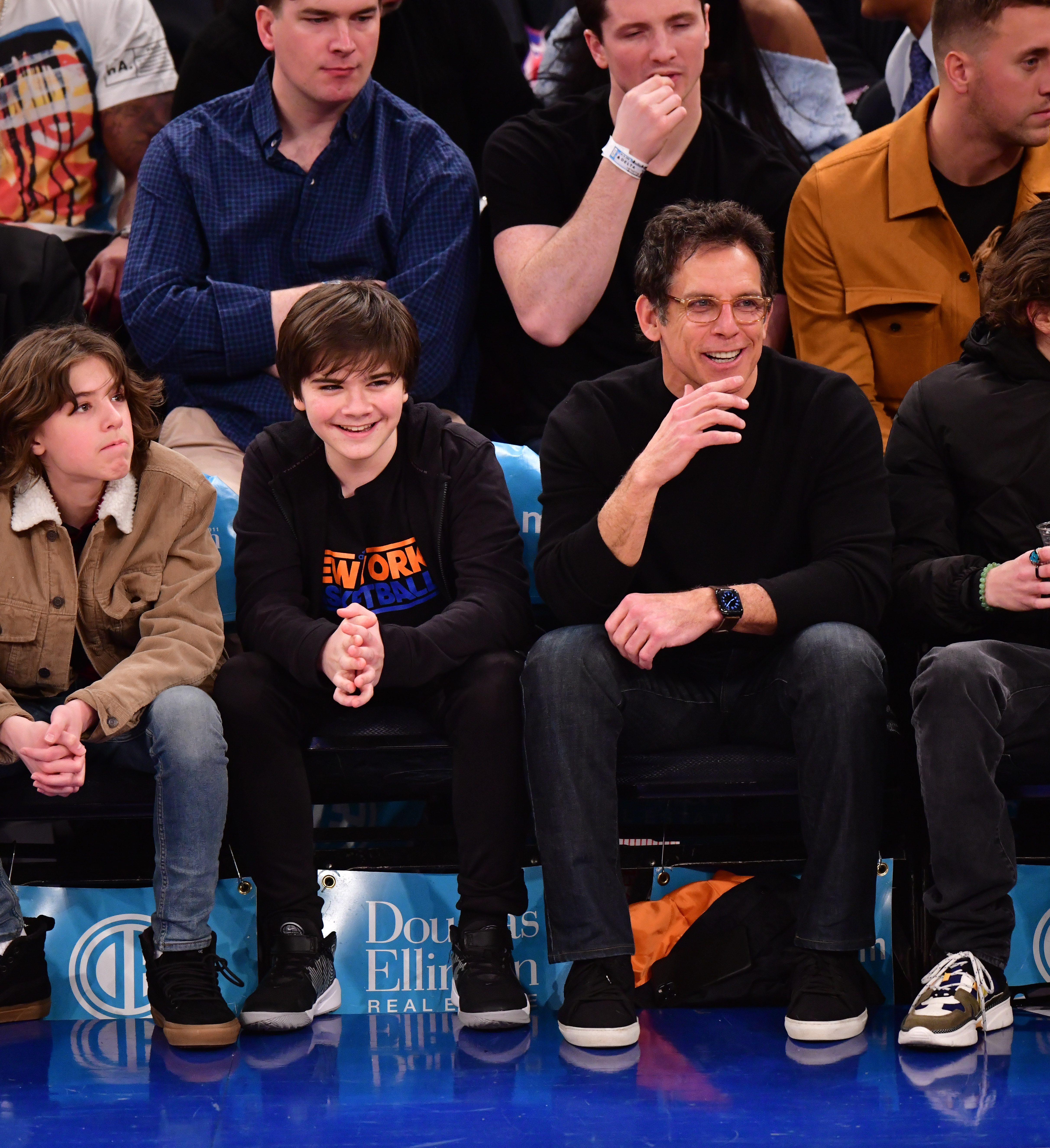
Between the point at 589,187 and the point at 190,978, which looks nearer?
the point at 190,978

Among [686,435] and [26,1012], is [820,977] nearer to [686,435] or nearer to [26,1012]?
[686,435]

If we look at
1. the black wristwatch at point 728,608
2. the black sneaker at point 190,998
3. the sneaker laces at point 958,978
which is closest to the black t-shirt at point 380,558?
the black wristwatch at point 728,608

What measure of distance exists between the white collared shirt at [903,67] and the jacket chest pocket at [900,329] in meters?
0.99

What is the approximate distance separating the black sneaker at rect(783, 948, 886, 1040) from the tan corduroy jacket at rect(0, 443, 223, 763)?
1.14 m

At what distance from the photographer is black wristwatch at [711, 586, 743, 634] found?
8.34 feet

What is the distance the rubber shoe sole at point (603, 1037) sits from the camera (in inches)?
93.5

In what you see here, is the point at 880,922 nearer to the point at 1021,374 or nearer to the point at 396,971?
the point at 396,971

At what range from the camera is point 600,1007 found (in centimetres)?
239

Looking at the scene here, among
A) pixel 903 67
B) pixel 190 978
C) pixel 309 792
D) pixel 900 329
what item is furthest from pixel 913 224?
pixel 190 978

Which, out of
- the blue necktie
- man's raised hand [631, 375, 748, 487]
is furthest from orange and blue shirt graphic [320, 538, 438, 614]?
the blue necktie

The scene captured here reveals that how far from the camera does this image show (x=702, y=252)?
105 inches

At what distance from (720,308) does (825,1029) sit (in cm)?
122

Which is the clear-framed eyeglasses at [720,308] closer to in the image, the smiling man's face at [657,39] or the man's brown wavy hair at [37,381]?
the smiling man's face at [657,39]

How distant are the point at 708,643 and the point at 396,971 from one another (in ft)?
2.62
